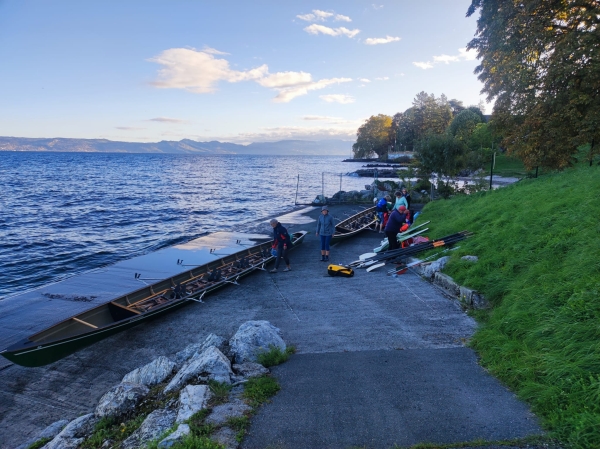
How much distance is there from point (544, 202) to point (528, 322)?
20.3 ft

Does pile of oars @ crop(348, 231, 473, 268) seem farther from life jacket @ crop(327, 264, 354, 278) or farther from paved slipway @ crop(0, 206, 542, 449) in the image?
life jacket @ crop(327, 264, 354, 278)

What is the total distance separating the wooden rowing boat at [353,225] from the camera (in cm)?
1733

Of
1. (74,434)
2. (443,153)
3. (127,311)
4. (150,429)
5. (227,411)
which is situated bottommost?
(127,311)

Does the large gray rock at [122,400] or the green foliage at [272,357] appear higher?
the green foliage at [272,357]

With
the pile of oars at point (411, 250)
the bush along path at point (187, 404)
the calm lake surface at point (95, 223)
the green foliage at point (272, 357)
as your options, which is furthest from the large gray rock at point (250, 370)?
the calm lake surface at point (95, 223)

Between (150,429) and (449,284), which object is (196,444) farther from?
(449,284)

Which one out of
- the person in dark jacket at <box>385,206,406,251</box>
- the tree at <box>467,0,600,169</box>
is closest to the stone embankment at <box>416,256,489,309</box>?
the person in dark jacket at <box>385,206,406,251</box>

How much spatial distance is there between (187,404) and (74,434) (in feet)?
5.93

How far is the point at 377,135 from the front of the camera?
130000mm

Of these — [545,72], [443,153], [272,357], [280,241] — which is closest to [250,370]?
[272,357]

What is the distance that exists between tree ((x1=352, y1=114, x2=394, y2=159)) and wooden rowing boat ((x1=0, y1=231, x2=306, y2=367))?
123769mm

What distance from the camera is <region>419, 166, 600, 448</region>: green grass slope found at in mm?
3953

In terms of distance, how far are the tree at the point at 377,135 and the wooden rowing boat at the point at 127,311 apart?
12377cm

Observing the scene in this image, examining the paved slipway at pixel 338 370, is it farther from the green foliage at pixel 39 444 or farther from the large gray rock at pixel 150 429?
the large gray rock at pixel 150 429
